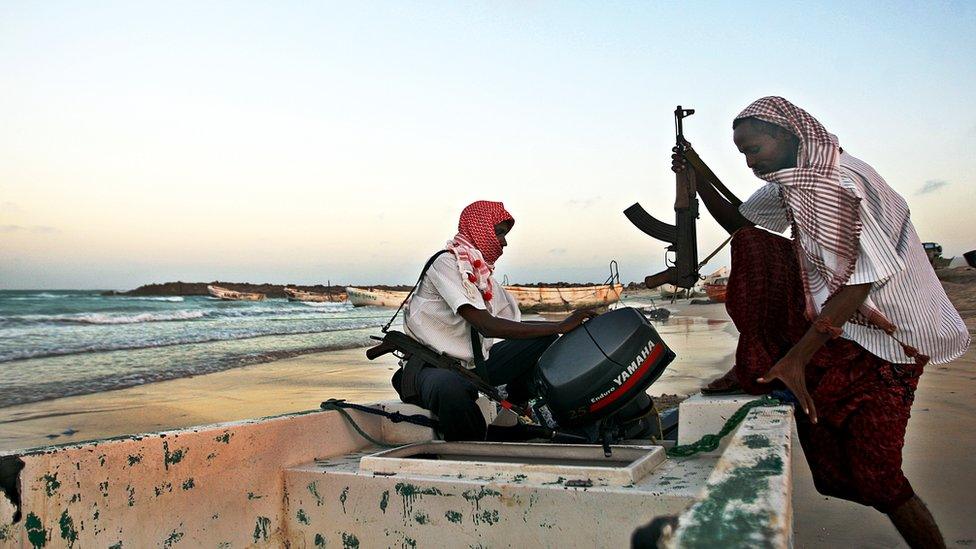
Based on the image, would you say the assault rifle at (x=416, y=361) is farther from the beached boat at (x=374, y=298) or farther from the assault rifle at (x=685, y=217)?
the beached boat at (x=374, y=298)

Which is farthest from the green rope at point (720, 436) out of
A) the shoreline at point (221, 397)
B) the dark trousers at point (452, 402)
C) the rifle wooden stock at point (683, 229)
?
the shoreline at point (221, 397)

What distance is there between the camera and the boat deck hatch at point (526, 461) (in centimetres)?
211

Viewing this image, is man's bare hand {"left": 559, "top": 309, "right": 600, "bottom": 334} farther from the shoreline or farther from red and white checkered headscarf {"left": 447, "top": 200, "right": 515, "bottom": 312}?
the shoreline

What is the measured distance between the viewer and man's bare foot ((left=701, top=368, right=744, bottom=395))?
2885mm

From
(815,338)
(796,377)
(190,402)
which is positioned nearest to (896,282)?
(815,338)

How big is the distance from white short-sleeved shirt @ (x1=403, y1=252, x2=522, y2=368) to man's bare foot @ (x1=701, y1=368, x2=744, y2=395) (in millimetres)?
1098

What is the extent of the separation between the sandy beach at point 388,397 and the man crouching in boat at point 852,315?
0.78m

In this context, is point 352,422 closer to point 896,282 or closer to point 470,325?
point 470,325

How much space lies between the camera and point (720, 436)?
2.35 meters

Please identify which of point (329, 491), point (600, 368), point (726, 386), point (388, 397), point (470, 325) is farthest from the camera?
point (388, 397)

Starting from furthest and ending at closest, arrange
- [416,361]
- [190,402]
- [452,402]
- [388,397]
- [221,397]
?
[221,397]
[388,397]
[190,402]
[416,361]
[452,402]

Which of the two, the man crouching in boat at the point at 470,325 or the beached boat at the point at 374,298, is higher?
the man crouching in boat at the point at 470,325

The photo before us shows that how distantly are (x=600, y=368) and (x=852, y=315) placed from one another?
2.99 feet

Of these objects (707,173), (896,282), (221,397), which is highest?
(707,173)
